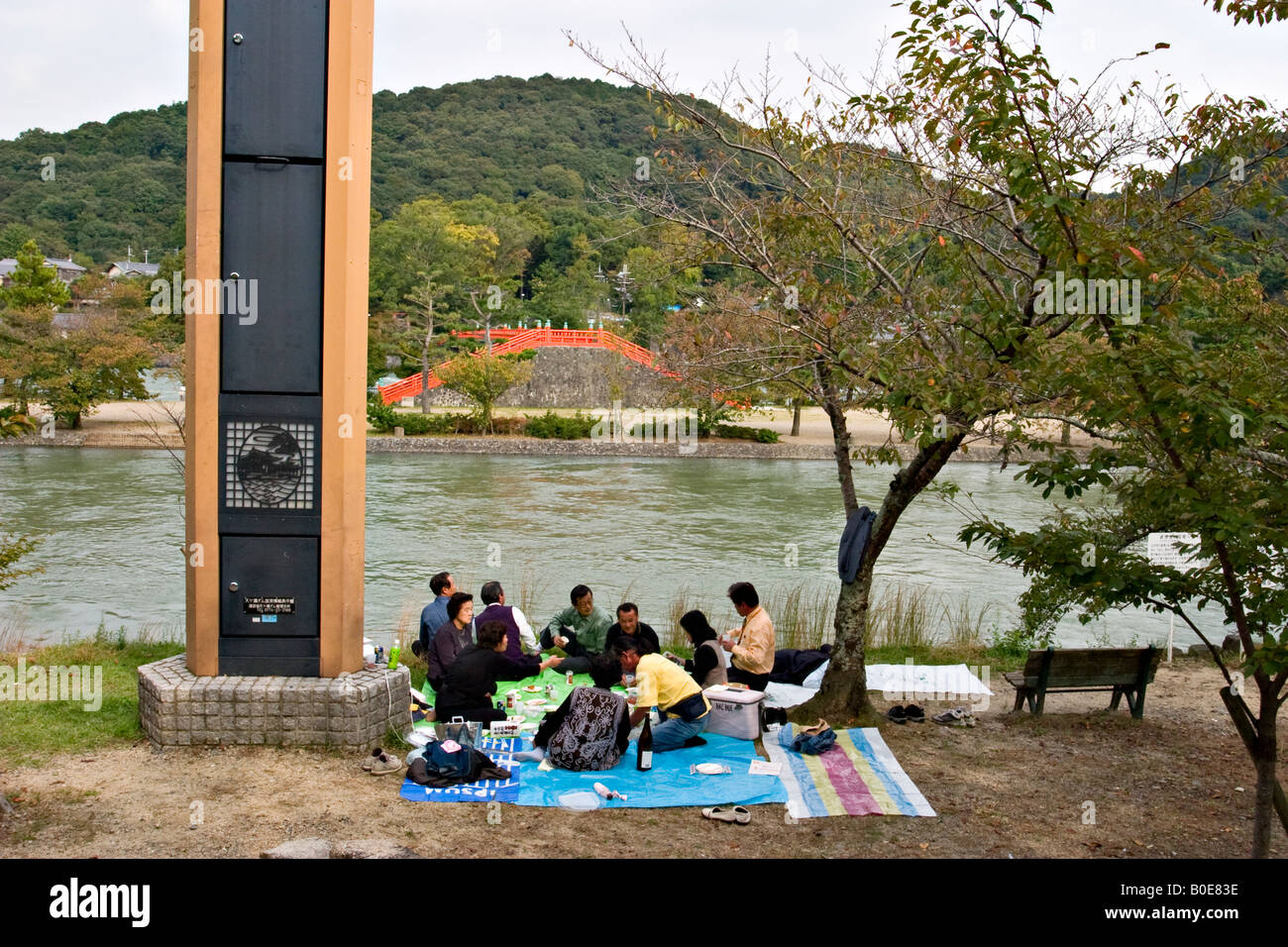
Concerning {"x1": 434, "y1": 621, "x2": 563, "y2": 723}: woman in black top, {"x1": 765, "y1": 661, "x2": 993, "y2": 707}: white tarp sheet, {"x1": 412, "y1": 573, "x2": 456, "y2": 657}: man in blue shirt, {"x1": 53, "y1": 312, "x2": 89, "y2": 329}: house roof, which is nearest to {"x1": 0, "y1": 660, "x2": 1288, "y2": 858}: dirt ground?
{"x1": 434, "y1": 621, "x2": 563, "y2": 723}: woman in black top

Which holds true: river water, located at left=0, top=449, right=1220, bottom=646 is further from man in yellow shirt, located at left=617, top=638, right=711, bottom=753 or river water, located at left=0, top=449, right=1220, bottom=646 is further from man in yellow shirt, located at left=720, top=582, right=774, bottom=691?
man in yellow shirt, located at left=617, top=638, right=711, bottom=753

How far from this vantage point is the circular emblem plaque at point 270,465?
20.7 ft

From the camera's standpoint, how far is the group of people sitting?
6.13 metres

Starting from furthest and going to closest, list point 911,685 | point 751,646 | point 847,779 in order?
point 911,685, point 751,646, point 847,779

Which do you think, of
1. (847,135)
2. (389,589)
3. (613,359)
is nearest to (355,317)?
(847,135)

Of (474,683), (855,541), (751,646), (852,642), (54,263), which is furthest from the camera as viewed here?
(54,263)

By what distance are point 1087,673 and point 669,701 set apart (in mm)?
2881

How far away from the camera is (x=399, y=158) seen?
86.9 m

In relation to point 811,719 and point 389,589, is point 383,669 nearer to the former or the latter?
point 811,719

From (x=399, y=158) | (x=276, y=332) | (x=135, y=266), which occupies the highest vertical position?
(x=399, y=158)

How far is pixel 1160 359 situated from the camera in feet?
14.3

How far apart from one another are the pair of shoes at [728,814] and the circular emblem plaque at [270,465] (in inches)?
112

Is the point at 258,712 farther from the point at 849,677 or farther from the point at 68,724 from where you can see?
the point at 849,677

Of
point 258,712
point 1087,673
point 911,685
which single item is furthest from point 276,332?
point 1087,673
